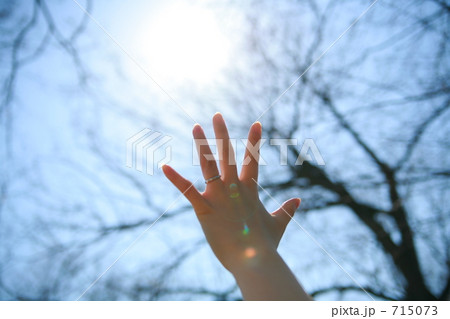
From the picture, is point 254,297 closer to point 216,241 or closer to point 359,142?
point 216,241

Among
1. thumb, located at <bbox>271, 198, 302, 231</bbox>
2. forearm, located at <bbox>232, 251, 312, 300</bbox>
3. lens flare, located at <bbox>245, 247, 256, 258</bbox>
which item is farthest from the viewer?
thumb, located at <bbox>271, 198, 302, 231</bbox>

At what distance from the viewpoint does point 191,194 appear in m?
1.07

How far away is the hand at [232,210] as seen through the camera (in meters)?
1.04

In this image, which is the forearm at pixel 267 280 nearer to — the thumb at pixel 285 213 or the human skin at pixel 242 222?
the human skin at pixel 242 222

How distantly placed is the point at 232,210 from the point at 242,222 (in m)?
Result: 0.06

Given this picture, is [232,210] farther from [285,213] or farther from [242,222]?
[285,213]

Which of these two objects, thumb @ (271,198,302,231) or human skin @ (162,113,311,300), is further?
thumb @ (271,198,302,231)

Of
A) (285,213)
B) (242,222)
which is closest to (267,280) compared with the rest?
(242,222)

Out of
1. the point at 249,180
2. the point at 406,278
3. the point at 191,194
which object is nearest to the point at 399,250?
the point at 406,278

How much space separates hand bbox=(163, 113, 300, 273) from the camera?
1038 millimetres

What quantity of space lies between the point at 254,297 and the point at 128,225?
2727 millimetres

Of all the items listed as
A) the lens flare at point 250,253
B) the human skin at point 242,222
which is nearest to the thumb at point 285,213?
the human skin at point 242,222

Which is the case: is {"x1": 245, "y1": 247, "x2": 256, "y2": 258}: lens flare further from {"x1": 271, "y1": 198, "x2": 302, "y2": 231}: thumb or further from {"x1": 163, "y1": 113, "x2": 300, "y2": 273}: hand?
{"x1": 271, "y1": 198, "x2": 302, "y2": 231}: thumb

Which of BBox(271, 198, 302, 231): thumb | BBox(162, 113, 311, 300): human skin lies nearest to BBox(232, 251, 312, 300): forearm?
BBox(162, 113, 311, 300): human skin
